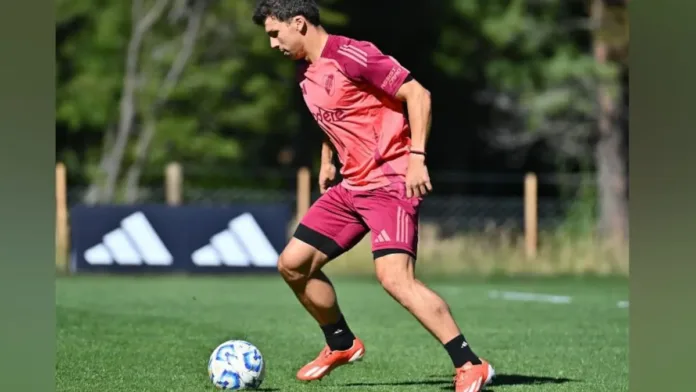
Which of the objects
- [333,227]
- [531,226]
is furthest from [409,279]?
[531,226]

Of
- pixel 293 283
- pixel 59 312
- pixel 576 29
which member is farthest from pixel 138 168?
pixel 293 283

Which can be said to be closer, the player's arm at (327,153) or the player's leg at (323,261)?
the player's leg at (323,261)

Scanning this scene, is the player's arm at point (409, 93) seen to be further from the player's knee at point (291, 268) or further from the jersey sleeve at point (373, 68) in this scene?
the player's knee at point (291, 268)

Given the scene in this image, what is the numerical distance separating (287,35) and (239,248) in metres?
11.9

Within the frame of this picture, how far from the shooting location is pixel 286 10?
235 inches

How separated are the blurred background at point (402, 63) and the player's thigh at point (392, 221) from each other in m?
18.7

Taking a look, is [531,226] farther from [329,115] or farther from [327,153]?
[329,115]

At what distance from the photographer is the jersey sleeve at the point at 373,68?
5.68m

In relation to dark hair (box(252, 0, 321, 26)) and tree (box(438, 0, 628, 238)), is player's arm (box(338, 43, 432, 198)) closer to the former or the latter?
dark hair (box(252, 0, 321, 26))

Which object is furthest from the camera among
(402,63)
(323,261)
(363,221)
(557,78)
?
(402,63)

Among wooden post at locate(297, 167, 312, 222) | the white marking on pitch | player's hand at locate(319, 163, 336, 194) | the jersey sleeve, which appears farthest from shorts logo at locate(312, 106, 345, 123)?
wooden post at locate(297, 167, 312, 222)

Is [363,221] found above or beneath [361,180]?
beneath

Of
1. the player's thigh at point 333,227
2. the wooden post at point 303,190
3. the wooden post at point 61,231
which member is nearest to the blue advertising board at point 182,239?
the wooden post at point 61,231

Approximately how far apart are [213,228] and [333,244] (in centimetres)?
1163
